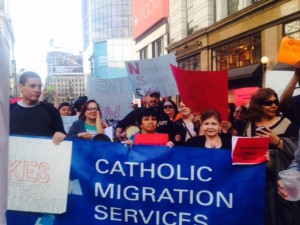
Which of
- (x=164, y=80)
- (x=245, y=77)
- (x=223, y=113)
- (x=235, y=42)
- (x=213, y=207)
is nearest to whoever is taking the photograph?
(x=213, y=207)

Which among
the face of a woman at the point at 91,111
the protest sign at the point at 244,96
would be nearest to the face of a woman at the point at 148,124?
the face of a woman at the point at 91,111

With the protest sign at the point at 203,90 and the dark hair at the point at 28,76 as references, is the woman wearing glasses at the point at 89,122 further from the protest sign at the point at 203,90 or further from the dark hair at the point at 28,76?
the protest sign at the point at 203,90

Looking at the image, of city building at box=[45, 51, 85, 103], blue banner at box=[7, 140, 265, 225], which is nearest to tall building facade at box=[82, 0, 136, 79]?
blue banner at box=[7, 140, 265, 225]

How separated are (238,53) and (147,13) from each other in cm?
1562

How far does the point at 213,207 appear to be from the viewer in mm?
3266

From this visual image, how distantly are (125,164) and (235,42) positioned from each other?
15.0 meters

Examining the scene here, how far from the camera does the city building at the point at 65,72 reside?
491 ft

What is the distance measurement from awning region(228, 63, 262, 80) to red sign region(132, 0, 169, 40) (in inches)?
429

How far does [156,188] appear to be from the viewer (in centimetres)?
335

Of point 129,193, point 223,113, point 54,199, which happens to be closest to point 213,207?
point 129,193

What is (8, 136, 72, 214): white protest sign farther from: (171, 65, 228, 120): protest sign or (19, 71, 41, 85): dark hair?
(171, 65, 228, 120): protest sign

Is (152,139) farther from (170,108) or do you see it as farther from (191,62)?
(191,62)

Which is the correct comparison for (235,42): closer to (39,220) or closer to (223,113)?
(223,113)

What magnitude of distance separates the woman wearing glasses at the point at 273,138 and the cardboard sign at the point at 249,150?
8cm
